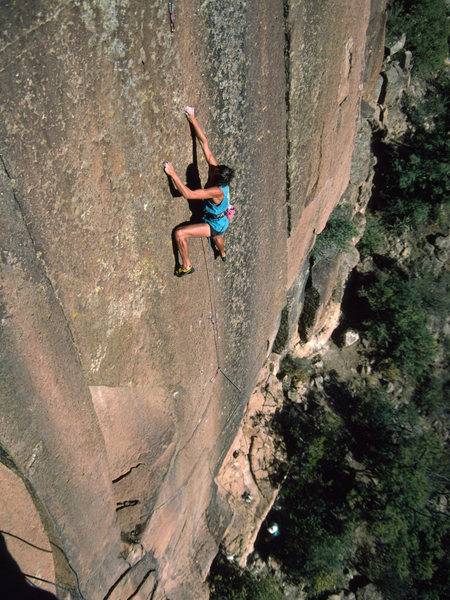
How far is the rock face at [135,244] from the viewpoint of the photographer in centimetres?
143

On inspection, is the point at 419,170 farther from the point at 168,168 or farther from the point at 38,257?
the point at 38,257

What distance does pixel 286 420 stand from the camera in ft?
18.4

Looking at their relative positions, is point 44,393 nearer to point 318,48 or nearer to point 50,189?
point 50,189

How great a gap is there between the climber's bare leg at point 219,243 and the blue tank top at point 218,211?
0.34ft

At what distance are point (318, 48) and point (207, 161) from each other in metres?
1.43

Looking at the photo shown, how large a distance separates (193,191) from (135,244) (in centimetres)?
36

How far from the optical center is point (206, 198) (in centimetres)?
208

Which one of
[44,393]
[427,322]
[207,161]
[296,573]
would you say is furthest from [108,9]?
[427,322]

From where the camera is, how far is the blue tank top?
2.16 metres

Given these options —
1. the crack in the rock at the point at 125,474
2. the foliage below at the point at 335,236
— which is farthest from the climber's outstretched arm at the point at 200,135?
the foliage below at the point at 335,236

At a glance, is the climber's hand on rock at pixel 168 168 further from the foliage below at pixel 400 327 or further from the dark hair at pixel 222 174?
the foliage below at pixel 400 327

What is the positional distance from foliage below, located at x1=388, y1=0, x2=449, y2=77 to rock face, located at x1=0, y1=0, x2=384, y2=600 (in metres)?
4.49

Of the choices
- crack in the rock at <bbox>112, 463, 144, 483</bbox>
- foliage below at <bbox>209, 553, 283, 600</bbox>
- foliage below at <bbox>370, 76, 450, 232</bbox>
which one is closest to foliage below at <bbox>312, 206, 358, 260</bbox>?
foliage below at <bbox>370, 76, 450, 232</bbox>

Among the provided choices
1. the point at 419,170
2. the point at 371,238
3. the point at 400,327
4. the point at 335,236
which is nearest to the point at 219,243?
the point at 335,236
